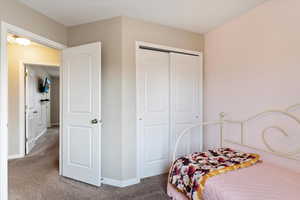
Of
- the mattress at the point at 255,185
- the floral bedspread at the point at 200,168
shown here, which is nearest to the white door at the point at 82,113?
the floral bedspread at the point at 200,168

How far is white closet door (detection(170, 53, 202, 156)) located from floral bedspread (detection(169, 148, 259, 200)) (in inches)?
33.0

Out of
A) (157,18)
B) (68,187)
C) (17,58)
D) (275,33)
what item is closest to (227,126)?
(275,33)

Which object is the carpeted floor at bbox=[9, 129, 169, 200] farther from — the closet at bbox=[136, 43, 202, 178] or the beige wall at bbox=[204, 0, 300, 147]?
the beige wall at bbox=[204, 0, 300, 147]

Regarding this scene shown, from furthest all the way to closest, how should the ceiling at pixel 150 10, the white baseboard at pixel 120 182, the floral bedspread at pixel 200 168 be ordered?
the white baseboard at pixel 120 182
the ceiling at pixel 150 10
the floral bedspread at pixel 200 168

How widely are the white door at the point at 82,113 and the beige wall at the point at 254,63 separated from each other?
68.3 inches

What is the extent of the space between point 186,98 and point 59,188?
7.05 feet

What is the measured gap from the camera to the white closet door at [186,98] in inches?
107

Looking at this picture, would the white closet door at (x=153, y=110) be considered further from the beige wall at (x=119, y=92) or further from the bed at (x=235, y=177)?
the bed at (x=235, y=177)

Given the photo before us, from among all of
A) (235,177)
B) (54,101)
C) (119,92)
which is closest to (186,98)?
(119,92)

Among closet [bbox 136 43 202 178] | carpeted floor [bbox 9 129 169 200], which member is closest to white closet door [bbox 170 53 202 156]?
closet [bbox 136 43 202 178]

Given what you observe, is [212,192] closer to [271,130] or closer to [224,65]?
[271,130]

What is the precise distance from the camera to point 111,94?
2.36 m

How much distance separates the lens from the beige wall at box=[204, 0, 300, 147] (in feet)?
5.89

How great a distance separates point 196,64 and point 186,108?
0.74 meters
